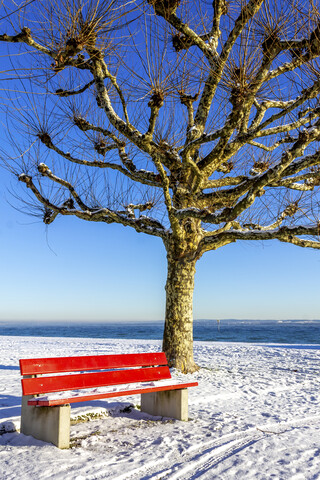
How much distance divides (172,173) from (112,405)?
Result: 16.0 ft

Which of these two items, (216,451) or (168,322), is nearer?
(216,451)

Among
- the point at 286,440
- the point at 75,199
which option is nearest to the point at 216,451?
the point at 286,440

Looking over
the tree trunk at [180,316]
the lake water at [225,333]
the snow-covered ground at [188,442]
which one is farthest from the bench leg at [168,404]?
the lake water at [225,333]

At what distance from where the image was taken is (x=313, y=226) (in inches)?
286

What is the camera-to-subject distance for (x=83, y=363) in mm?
4605

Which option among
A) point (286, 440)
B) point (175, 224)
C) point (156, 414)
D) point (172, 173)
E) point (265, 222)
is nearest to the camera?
point (286, 440)

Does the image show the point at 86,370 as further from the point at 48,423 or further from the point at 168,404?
the point at 168,404

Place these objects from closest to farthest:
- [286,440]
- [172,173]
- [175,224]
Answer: [286,440]
[175,224]
[172,173]

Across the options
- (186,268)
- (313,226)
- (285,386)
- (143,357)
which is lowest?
(285,386)

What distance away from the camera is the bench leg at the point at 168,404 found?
484 centimetres

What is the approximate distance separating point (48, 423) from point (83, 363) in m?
0.83

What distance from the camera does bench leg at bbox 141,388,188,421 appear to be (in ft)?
15.9

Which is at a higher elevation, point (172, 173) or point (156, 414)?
point (172, 173)

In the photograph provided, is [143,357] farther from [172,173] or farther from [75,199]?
[75,199]
